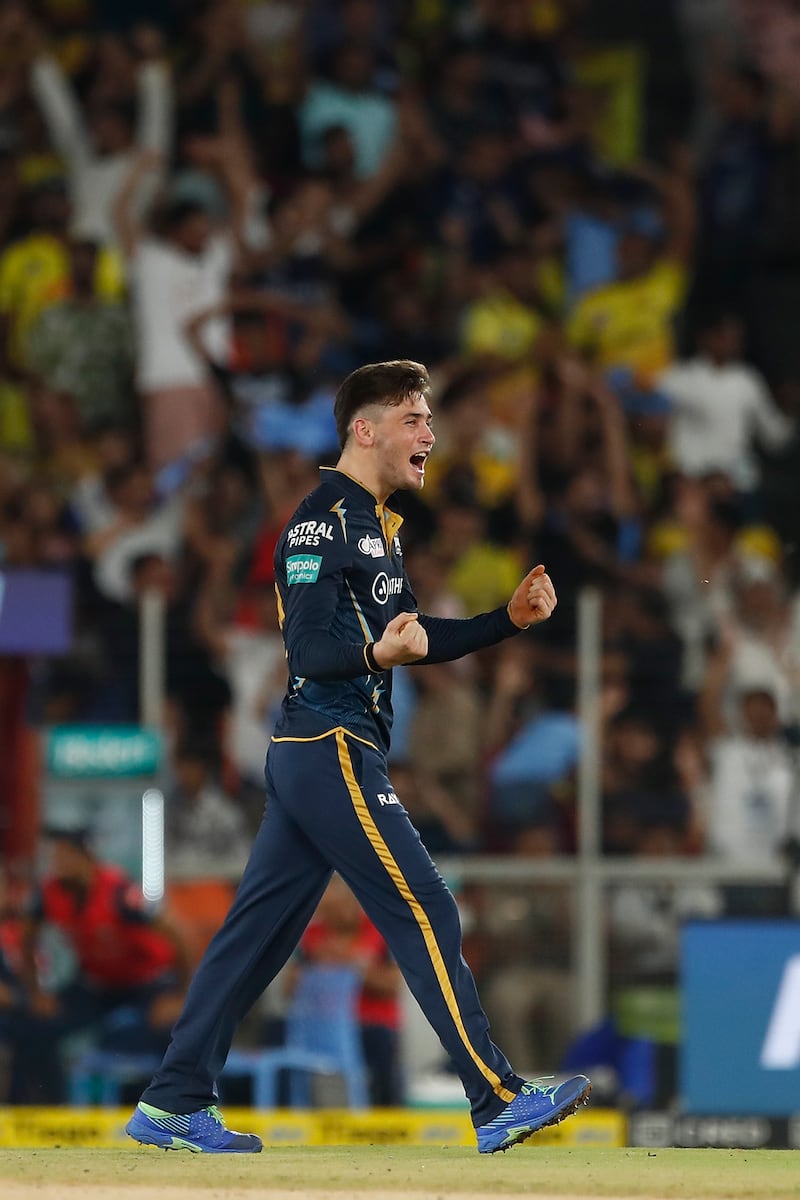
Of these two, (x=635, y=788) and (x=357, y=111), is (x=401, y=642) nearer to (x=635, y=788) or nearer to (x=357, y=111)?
(x=635, y=788)

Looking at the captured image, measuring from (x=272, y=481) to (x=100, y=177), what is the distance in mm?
2988

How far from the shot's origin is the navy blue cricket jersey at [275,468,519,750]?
20.7ft

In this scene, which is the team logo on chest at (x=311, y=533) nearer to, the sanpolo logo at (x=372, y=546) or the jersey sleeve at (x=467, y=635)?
the sanpolo logo at (x=372, y=546)

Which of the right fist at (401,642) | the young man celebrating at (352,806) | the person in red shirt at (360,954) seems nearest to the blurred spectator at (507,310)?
the person in red shirt at (360,954)

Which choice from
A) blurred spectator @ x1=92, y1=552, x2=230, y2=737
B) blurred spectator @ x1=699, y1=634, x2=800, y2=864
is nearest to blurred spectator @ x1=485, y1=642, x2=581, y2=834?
blurred spectator @ x1=699, y1=634, x2=800, y2=864

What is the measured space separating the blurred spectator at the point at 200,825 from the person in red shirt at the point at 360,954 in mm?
559

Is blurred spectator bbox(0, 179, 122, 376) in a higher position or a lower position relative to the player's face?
higher

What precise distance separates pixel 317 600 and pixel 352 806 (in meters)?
0.58

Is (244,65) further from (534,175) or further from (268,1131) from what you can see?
(268,1131)

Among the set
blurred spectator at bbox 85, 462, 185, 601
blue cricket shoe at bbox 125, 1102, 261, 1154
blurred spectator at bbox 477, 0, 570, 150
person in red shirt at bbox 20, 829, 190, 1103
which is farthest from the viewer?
blurred spectator at bbox 477, 0, 570, 150

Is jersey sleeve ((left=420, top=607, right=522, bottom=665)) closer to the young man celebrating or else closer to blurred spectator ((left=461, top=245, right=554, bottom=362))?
the young man celebrating

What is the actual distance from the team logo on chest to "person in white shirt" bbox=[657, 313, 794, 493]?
7.65 m

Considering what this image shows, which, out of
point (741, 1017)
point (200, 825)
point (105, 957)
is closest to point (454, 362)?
point (200, 825)

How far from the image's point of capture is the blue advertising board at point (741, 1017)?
32.5 feet
